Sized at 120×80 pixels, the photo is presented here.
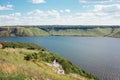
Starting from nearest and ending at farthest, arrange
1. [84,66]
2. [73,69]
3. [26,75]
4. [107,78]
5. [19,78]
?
1. [19,78]
2. [26,75]
3. [73,69]
4. [107,78]
5. [84,66]

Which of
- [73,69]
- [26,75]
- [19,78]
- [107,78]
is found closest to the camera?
[19,78]

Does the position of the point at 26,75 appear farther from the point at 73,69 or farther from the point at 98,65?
the point at 98,65

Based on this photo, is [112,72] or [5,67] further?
[112,72]

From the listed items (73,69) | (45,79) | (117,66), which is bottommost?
(117,66)

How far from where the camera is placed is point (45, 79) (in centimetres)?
2145

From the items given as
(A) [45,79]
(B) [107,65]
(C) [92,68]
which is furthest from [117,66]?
(A) [45,79]

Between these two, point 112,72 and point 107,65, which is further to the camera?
point 107,65

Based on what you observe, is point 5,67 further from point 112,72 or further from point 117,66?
point 117,66

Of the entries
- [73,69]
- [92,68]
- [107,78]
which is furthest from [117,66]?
[73,69]

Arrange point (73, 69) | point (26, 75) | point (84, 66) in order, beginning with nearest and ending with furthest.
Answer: point (26, 75)
point (73, 69)
point (84, 66)

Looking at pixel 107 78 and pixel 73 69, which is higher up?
pixel 73 69

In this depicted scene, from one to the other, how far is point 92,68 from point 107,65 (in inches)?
641

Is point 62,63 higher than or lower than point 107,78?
higher

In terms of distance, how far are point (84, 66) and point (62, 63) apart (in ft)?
152
